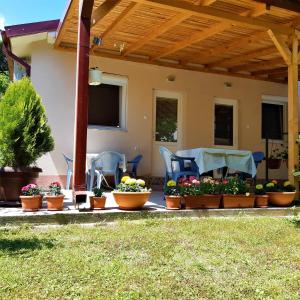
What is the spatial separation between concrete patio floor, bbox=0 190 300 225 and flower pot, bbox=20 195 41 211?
0.08m

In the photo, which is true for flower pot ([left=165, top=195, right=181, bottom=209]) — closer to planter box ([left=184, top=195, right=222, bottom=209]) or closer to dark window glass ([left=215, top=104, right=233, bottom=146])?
planter box ([left=184, top=195, right=222, bottom=209])

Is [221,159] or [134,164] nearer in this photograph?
[221,159]

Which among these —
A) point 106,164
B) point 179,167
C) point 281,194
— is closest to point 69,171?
point 106,164

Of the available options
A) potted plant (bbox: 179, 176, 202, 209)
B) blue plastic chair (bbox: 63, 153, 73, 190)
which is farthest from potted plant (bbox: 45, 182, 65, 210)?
blue plastic chair (bbox: 63, 153, 73, 190)

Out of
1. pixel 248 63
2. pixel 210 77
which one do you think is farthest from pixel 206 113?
pixel 248 63

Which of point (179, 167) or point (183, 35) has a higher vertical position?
point (183, 35)

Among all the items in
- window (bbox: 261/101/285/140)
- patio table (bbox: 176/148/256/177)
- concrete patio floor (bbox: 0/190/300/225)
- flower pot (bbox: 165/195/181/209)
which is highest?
window (bbox: 261/101/285/140)

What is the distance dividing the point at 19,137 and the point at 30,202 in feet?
3.05

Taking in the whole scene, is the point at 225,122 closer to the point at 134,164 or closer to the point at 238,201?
the point at 134,164

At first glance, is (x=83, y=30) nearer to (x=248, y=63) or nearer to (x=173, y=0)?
(x=173, y=0)

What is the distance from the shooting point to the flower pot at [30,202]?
16.6ft

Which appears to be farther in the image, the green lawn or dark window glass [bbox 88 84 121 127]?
dark window glass [bbox 88 84 121 127]

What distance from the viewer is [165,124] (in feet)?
32.2

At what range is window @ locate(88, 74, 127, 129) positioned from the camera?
356 inches
